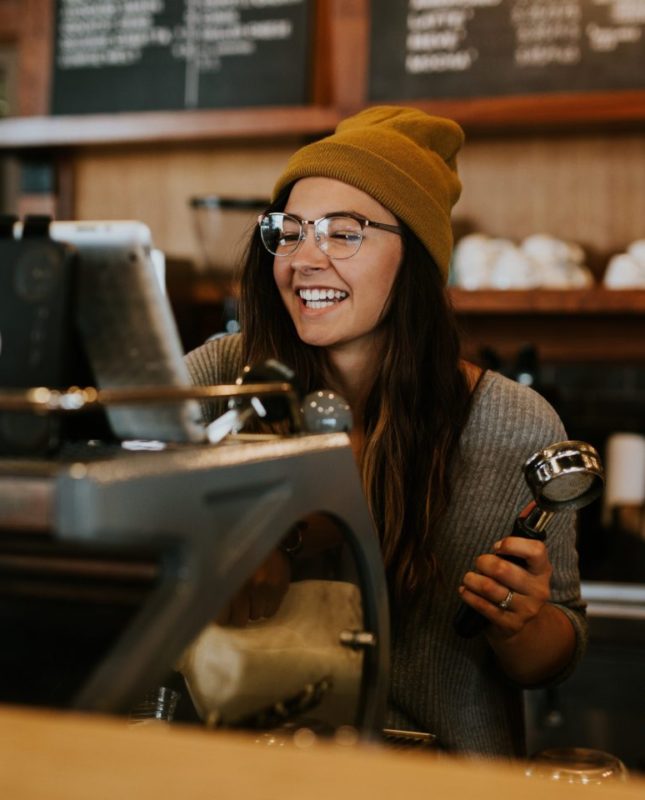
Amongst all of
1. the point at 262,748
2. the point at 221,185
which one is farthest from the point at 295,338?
the point at 221,185

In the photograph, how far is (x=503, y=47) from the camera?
2.73m

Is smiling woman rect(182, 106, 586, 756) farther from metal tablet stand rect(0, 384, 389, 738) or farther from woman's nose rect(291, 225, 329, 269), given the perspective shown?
metal tablet stand rect(0, 384, 389, 738)

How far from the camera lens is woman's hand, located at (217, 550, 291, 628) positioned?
0.74m

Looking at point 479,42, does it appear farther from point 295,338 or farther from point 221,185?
point 295,338

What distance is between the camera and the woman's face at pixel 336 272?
1.52m

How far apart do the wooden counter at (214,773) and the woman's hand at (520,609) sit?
703mm

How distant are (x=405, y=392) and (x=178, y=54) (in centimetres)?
181

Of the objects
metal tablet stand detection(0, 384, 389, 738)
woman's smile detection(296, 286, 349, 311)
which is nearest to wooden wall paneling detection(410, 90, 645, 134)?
woman's smile detection(296, 286, 349, 311)

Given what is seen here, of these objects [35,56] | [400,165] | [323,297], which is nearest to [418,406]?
[323,297]

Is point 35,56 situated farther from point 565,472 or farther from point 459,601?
point 565,472

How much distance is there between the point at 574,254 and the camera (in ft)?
8.86

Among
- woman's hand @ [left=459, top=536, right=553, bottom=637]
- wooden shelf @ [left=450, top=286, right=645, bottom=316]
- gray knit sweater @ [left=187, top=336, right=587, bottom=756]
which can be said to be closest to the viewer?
woman's hand @ [left=459, top=536, right=553, bottom=637]

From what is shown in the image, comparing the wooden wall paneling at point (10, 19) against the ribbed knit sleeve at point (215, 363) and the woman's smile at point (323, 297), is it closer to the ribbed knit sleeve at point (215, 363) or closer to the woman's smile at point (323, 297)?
the ribbed knit sleeve at point (215, 363)

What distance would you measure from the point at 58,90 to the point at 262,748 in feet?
9.43
